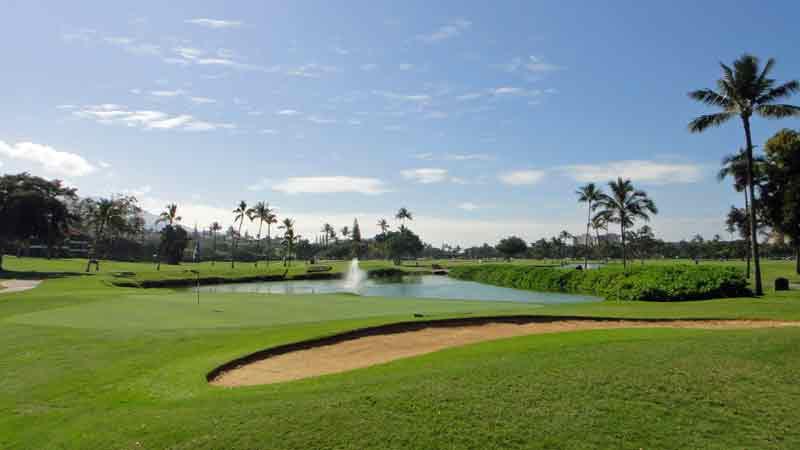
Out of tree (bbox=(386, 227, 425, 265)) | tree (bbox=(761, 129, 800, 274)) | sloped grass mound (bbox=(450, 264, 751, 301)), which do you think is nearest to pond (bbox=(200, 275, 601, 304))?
sloped grass mound (bbox=(450, 264, 751, 301))

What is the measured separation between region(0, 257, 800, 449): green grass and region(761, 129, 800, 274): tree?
97.9ft

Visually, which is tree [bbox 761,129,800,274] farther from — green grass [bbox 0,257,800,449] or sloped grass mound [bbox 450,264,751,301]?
green grass [bbox 0,257,800,449]

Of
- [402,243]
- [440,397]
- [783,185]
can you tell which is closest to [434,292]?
[783,185]

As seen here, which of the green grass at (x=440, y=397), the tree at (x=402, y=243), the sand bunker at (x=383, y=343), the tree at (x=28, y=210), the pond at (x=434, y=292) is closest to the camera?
the green grass at (x=440, y=397)

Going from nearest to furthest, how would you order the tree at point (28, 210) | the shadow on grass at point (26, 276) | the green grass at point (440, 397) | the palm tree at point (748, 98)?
the green grass at point (440, 397)
the palm tree at point (748, 98)
the shadow on grass at point (26, 276)
the tree at point (28, 210)

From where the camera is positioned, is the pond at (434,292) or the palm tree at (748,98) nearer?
the palm tree at (748,98)

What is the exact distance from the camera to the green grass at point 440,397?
8.00 metres

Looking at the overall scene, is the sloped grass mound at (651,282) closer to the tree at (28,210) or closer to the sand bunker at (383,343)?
the sand bunker at (383,343)

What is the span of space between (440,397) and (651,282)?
32.5 m

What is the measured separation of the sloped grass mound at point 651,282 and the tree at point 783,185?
851cm

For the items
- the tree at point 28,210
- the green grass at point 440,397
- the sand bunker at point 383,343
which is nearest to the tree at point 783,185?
the sand bunker at point 383,343

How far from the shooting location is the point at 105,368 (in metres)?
13.6

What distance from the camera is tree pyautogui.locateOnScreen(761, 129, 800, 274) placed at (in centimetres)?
3719

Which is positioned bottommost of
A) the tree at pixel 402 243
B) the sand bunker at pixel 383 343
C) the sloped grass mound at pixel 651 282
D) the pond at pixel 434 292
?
the pond at pixel 434 292
